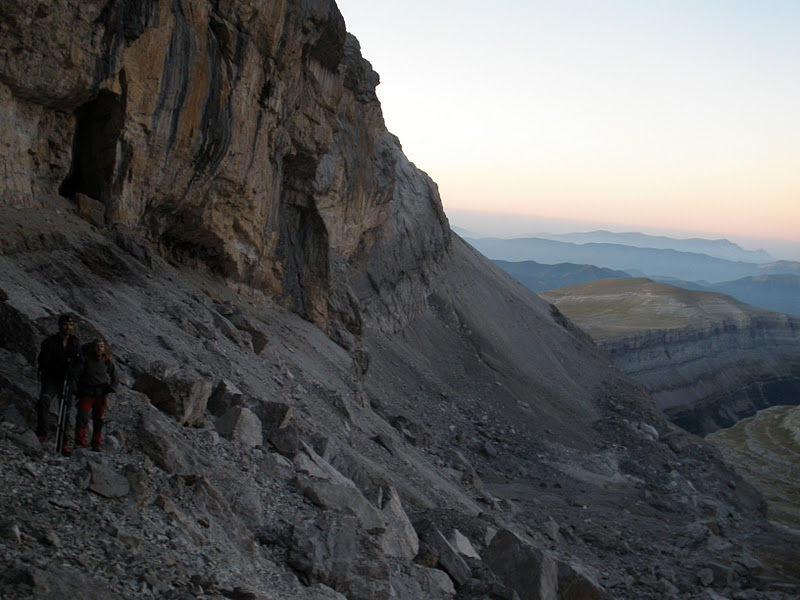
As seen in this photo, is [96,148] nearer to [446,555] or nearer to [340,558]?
[340,558]

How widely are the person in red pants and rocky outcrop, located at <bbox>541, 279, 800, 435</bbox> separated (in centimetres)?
7195

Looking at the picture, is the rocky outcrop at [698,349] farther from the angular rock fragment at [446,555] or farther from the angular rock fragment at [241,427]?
the angular rock fragment at [241,427]

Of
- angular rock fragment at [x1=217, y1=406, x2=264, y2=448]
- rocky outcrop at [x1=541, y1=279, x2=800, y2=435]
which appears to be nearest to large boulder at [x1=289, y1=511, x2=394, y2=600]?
angular rock fragment at [x1=217, y1=406, x2=264, y2=448]

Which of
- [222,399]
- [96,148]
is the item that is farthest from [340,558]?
[96,148]

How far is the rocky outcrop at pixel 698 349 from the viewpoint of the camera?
77250mm

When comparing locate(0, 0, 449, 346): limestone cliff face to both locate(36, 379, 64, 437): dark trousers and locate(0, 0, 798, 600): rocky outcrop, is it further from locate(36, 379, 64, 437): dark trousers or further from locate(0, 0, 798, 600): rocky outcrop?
locate(36, 379, 64, 437): dark trousers

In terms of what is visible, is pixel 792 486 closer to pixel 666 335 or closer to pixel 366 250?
pixel 366 250

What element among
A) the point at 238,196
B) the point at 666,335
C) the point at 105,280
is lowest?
the point at 666,335

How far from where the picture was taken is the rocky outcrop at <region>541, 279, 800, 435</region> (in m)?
77.2

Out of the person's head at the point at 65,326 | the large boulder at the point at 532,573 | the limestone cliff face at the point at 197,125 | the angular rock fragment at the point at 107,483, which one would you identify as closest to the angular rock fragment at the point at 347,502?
the large boulder at the point at 532,573

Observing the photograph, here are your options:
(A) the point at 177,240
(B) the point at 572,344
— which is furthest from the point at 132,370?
(B) the point at 572,344

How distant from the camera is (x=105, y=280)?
14.6m

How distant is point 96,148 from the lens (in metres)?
15.9

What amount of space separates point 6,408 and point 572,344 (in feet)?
145
